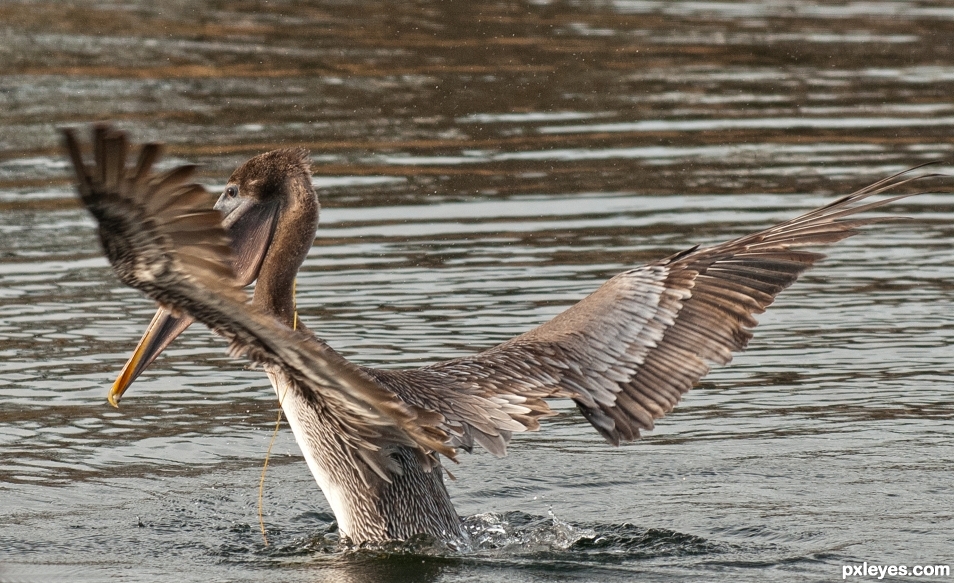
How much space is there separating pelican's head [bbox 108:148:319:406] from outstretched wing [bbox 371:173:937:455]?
55 cm

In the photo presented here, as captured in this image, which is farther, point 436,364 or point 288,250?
point 436,364

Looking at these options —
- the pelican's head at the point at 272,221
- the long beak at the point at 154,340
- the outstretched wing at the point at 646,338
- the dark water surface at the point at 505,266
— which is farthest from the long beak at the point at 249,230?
the dark water surface at the point at 505,266

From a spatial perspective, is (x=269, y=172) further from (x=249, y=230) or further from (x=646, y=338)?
(x=646, y=338)

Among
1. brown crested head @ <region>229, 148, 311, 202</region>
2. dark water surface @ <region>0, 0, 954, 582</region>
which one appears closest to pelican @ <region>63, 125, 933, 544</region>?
brown crested head @ <region>229, 148, 311, 202</region>

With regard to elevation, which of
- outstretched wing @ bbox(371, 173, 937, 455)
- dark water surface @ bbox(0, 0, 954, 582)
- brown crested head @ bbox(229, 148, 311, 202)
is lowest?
dark water surface @ bbox(0, 0, 954, 582)

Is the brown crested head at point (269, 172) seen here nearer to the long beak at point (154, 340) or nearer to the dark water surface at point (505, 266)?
the long beak at point (154, 340)

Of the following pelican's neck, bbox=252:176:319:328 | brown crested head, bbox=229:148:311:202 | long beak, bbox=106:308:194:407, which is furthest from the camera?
brown crested head, bbox=229:148:311:202

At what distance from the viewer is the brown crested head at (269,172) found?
621cm

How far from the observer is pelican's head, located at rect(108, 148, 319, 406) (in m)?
6.12

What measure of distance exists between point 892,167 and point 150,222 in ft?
27.1

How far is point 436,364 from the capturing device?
6.43 metres

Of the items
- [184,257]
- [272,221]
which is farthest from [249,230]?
[184,257]

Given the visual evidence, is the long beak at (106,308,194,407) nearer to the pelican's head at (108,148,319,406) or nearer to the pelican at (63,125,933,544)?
the pelican at (63,125,933,544)

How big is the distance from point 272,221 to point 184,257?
163 centimetres
